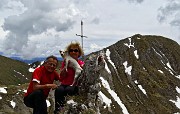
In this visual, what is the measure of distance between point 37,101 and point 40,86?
700mm

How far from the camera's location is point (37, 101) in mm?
12867

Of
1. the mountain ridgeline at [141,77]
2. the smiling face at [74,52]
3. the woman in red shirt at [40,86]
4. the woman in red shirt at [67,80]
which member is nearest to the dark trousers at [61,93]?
the woman in red shirt at [67,80]

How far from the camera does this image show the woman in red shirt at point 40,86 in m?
12.7

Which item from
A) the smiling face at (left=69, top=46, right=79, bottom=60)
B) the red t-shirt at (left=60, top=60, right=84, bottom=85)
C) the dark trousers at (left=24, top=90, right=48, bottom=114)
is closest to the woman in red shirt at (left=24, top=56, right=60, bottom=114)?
the dark trousers at (left=24, top=90, right=48, bottom=114)

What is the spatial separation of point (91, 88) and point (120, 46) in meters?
155

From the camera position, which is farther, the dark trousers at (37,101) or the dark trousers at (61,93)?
the dark trousers at (61,93)

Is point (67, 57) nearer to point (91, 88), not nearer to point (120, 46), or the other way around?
point (91, 88)

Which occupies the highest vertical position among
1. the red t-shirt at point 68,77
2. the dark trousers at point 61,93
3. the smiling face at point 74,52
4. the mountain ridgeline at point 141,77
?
the smiling face at point 74,52

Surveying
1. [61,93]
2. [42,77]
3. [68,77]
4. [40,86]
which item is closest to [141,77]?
[68,77]

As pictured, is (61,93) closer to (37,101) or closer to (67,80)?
(67,80)

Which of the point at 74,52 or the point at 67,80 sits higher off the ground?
the point at 74,52

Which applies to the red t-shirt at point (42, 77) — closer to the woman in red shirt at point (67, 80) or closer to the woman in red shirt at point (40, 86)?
the woman in red shirt at point (40, 86)

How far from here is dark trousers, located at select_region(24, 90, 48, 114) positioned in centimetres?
1276

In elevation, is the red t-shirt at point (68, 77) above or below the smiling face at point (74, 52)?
below
